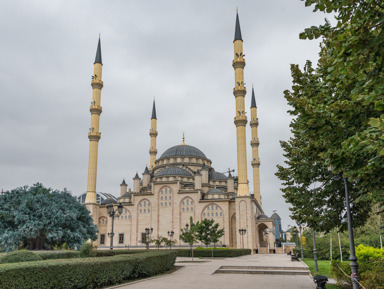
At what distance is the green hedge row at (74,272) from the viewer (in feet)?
28.6

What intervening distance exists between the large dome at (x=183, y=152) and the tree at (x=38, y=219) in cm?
3292

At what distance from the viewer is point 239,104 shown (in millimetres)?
42719

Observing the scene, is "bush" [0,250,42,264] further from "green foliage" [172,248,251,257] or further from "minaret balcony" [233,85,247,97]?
"minaret balcony" [233,85,247,97]

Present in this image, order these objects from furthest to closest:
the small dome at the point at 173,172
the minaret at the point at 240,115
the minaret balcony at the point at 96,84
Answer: the small dome at the point at 173,172 → the minaret balcony at the point at 96,84 → the minaret at the point at 240,115

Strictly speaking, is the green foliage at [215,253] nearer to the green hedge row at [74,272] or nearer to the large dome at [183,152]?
the green hedge row at [74,272]

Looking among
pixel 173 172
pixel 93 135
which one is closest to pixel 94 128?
pixel 93 135

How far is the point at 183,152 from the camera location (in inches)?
2264

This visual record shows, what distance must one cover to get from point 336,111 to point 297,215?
8098 mm

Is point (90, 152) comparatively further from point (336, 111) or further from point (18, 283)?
point (336, 111)

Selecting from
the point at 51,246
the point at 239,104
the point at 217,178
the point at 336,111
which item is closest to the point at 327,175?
the point at 336,111

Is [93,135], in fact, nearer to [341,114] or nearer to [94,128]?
[94,128]

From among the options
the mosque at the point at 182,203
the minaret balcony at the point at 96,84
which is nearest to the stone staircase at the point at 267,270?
the mosque at the point at 182,203

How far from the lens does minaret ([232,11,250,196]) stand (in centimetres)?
4103

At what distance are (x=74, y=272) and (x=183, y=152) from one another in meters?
47.2
